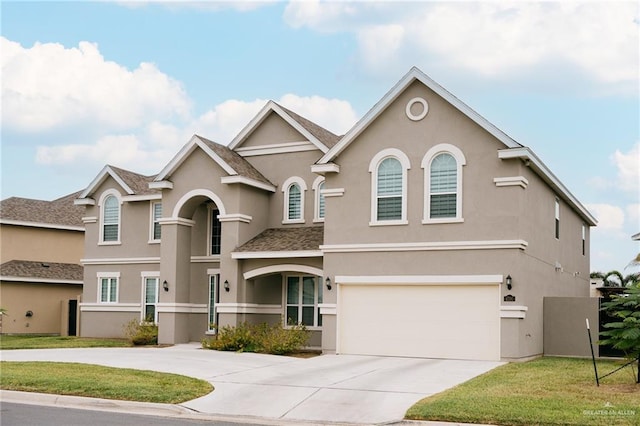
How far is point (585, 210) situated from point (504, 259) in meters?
11.5

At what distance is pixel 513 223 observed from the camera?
874 inches

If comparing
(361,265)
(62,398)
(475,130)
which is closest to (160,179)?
(361,265)

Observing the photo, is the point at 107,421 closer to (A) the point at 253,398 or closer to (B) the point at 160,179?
(A) the point at 253,398

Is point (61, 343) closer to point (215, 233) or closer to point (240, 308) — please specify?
point (215, 233)

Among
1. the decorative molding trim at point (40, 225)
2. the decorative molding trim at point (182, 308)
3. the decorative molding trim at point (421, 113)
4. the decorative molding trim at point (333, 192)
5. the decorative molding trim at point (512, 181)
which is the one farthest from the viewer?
the decorative molding trim at point (40, 225)

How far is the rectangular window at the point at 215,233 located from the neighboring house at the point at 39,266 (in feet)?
37.9

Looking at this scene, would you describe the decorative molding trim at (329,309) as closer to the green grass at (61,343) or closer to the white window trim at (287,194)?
the white window trim at (287,194)

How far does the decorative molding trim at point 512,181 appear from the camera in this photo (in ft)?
72.9

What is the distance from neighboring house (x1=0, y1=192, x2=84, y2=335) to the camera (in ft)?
124

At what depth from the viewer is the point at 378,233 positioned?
24.1m

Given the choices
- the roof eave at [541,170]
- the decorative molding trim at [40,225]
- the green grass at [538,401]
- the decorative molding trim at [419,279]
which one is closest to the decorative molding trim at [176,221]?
the decorative molding trim at [419,279]

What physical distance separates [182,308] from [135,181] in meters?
7.26

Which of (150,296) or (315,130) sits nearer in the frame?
(315,130)

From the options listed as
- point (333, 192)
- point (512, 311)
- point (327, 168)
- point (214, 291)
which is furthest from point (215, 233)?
point (512, 311)
